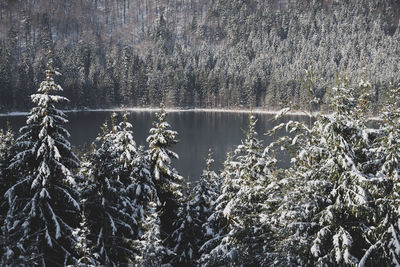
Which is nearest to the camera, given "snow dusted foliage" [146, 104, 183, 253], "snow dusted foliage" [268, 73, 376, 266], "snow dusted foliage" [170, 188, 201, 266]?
"snow dusted foliage" [268, 73, 376, 266]

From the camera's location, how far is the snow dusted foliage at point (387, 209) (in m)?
9.32

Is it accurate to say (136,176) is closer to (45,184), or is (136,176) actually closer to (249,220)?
(45,184)

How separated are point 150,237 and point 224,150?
62.6 metres

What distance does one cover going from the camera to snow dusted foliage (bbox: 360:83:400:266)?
30.6 ft

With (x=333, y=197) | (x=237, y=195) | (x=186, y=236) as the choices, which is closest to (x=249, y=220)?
(x=237, y=195)

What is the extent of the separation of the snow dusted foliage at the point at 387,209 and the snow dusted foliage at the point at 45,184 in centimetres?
1089

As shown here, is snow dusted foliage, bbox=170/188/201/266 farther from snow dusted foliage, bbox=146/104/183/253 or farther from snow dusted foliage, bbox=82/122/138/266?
snow dusted foliage, bbox=82/122/138/266

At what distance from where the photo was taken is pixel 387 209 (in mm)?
9664

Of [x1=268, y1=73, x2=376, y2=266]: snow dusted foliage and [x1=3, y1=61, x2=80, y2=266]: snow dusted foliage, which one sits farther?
[x1=3, y1=61, x2=80, y2=266]: snow dusted foliage

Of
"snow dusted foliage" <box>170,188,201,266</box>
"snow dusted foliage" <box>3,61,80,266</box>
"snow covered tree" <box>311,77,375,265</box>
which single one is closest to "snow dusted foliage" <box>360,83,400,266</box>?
"snow covered tree" <box>311,77,375,265</box>

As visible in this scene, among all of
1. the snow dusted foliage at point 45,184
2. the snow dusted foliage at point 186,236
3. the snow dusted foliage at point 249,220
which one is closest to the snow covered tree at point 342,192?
the snow dusted foliage at point 249,220

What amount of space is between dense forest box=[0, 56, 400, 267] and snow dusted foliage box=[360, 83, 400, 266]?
0.03 metres

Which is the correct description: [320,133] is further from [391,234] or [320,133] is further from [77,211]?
[77,211]

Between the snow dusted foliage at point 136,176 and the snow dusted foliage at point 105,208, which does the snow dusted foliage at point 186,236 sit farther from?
the snow dusted foliage at point 105,208
